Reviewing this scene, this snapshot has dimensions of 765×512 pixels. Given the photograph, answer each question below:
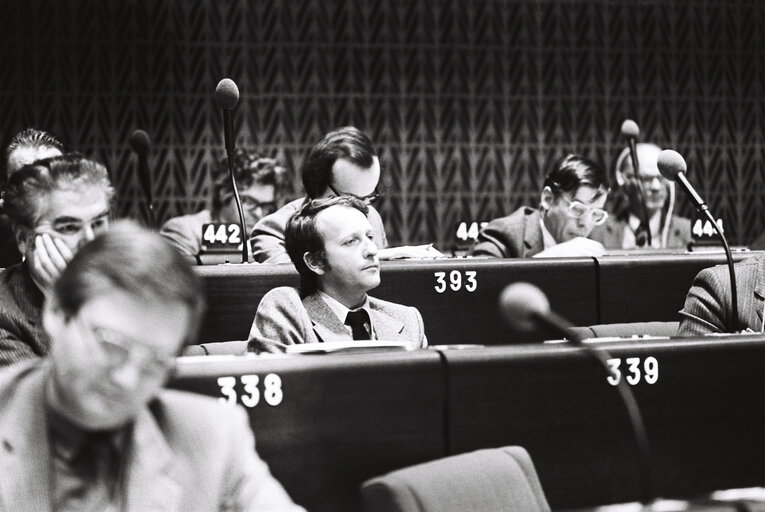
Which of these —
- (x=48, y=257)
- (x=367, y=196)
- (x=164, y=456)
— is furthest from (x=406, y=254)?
(x=164, y=456)

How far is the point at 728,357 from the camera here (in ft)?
7.91

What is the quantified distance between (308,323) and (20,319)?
0.92m

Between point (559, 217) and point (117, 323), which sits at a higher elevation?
point (559, 217)

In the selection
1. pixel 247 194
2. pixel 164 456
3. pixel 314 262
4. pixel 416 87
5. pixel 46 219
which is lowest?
pixel 164 456

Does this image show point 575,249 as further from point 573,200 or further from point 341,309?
point 341,309

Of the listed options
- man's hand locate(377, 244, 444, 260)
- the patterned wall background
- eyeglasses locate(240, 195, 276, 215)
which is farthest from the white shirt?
the patterned wall background

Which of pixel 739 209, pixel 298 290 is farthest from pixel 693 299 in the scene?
pixel 739 209

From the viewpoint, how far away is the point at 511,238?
504cm

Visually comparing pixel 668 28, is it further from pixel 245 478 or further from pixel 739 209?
pixel 245 478

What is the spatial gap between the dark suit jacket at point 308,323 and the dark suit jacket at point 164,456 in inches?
Result: 53.2

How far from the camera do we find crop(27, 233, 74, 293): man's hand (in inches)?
92.2

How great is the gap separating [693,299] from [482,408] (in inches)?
58.1

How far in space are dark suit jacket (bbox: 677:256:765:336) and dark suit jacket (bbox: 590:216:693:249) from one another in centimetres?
249

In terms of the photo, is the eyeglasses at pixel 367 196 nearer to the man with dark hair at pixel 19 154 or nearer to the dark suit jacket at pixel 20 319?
the man with dark hair at pixel 19 154
